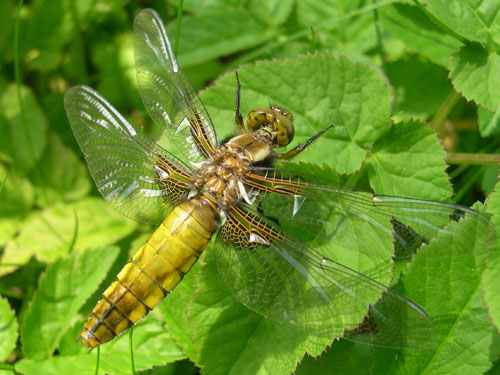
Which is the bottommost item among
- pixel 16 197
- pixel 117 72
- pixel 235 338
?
pixel 16 197

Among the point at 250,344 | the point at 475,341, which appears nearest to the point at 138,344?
the point at 250,344

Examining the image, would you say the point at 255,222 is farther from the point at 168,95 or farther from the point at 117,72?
the point at 117,72

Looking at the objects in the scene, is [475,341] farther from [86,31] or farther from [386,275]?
[86,31]

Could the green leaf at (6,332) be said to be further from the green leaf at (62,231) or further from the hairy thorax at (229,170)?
the hairy thorax at (229,170)

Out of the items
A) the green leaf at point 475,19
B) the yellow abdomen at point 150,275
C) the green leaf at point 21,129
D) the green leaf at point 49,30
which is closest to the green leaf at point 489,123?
the green leaf at point 475,19

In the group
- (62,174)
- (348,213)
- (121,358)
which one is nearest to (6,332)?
(121,358)

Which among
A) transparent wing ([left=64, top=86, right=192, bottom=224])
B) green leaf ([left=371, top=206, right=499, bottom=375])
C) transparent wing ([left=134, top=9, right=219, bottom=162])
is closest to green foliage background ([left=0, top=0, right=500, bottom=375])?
green leaf ([left=371, top=206, right=499, bottom=375])
